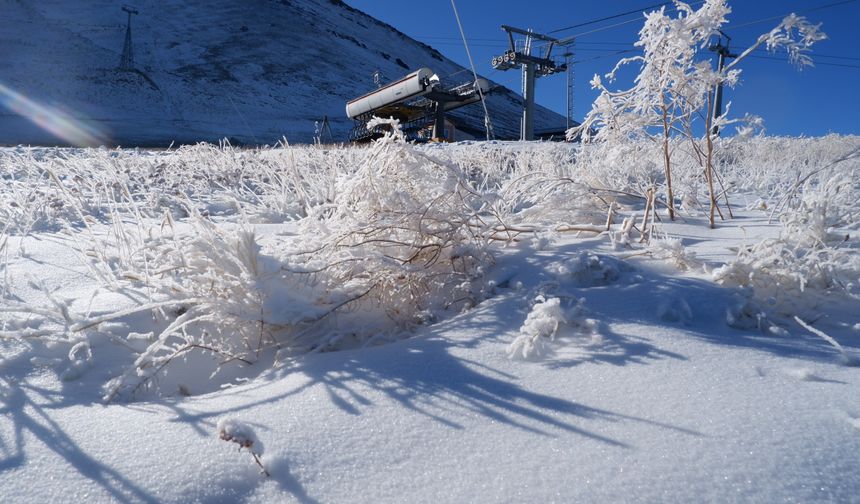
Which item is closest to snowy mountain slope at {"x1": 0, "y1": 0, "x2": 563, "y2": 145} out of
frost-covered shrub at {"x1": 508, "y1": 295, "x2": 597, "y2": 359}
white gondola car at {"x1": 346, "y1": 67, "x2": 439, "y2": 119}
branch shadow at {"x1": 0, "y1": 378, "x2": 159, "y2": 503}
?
white gondola car at {"x1": 346, "y1": 67, "x2": 439, "y2": 119}

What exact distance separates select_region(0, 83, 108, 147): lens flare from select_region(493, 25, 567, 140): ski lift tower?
18.6 meters

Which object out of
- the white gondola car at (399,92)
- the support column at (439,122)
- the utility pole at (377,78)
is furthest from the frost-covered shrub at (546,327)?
the support column at (439,122)

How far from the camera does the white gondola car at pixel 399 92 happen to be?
17.5 m

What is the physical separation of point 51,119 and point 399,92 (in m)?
21.1

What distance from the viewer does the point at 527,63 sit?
17141 mm

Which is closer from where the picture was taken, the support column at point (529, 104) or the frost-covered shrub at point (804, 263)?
the frost-covered shrub at point (804, 263)

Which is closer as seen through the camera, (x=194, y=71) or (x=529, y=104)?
(x=529, y=104)

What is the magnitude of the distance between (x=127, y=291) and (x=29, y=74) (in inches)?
1574

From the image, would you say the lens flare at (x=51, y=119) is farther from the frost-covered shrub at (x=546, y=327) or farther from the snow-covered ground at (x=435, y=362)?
the frost-covered shrub at (x=546, y=327)

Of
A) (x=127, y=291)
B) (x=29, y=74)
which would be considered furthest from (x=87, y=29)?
(x=127, y=291)

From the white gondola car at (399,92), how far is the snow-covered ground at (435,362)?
15.6m

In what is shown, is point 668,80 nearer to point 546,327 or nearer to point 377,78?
point 546,327

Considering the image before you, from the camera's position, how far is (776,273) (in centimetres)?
138

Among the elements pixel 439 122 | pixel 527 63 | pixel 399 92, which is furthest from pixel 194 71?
pixel 527 63
